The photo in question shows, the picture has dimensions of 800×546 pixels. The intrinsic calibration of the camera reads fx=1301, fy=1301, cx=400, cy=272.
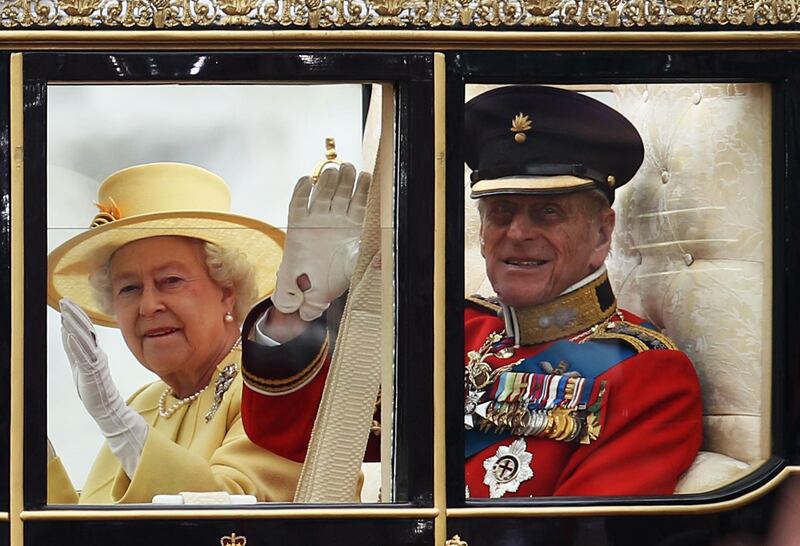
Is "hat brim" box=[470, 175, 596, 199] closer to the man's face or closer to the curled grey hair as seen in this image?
the man's face

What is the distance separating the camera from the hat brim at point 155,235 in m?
3.62

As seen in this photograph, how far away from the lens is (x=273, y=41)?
3.59m

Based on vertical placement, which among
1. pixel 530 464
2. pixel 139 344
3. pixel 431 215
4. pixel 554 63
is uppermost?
pixel 554 63

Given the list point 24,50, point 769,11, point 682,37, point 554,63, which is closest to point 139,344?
point 24,50

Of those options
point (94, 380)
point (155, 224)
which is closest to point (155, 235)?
point (155, 224)

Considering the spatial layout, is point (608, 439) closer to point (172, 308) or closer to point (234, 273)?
point (234, 273)

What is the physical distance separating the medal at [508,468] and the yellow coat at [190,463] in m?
0.55

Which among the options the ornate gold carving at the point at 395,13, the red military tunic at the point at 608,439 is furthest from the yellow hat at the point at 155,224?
the red military tunic at the point at 608,439

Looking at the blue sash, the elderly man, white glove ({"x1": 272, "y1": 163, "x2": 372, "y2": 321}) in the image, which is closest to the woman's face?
white glove ({"x1": 272, "y1": 163, "x2": 372, "y2": 321})

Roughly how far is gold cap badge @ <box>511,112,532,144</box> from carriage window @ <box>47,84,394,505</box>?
367mm

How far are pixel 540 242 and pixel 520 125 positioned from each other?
13.5 inches

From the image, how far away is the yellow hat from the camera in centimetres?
362

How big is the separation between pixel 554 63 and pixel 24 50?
1468 millimetres

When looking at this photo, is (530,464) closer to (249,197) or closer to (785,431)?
(785,431)
